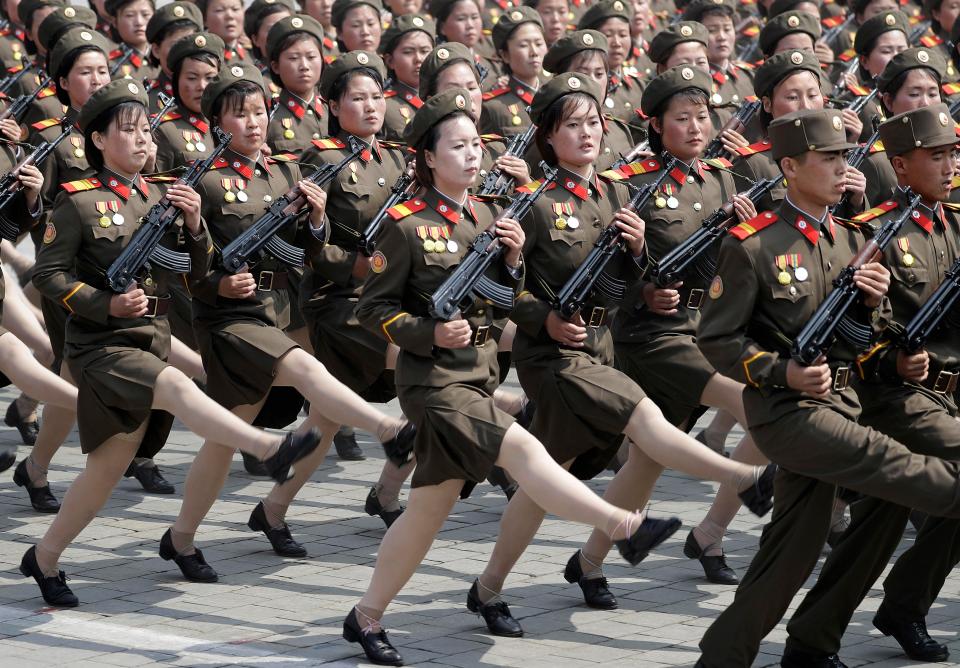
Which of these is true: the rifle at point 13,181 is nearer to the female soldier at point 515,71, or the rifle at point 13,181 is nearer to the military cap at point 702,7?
the female soldier at point 515,71

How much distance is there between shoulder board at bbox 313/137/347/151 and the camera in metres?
9.22

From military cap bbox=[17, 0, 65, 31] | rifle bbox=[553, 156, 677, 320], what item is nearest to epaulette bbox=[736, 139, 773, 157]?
rifle bbox=[553, 156, 677, 320]

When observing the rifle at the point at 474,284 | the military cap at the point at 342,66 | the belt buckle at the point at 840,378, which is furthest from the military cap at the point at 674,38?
the belt buckle at the point at 840,378

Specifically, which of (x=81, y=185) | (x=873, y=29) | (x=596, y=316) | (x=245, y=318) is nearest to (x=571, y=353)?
(x=596, y=316)

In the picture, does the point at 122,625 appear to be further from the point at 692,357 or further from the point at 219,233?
the point at 692,357

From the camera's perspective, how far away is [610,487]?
7848 millimetres

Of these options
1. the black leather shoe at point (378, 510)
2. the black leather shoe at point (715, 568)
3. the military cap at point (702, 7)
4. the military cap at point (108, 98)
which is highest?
the military cap at point (702, 7)

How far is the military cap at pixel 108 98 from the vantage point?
7.71 m

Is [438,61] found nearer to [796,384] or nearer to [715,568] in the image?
[715,568]

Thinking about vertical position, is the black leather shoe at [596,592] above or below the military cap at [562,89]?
below

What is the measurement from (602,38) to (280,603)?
4.38m

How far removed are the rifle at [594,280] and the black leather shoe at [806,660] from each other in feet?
5.56

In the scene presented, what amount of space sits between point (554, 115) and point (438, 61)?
7.91 feet

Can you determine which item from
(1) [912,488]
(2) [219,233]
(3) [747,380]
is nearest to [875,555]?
(1) [912,488]
